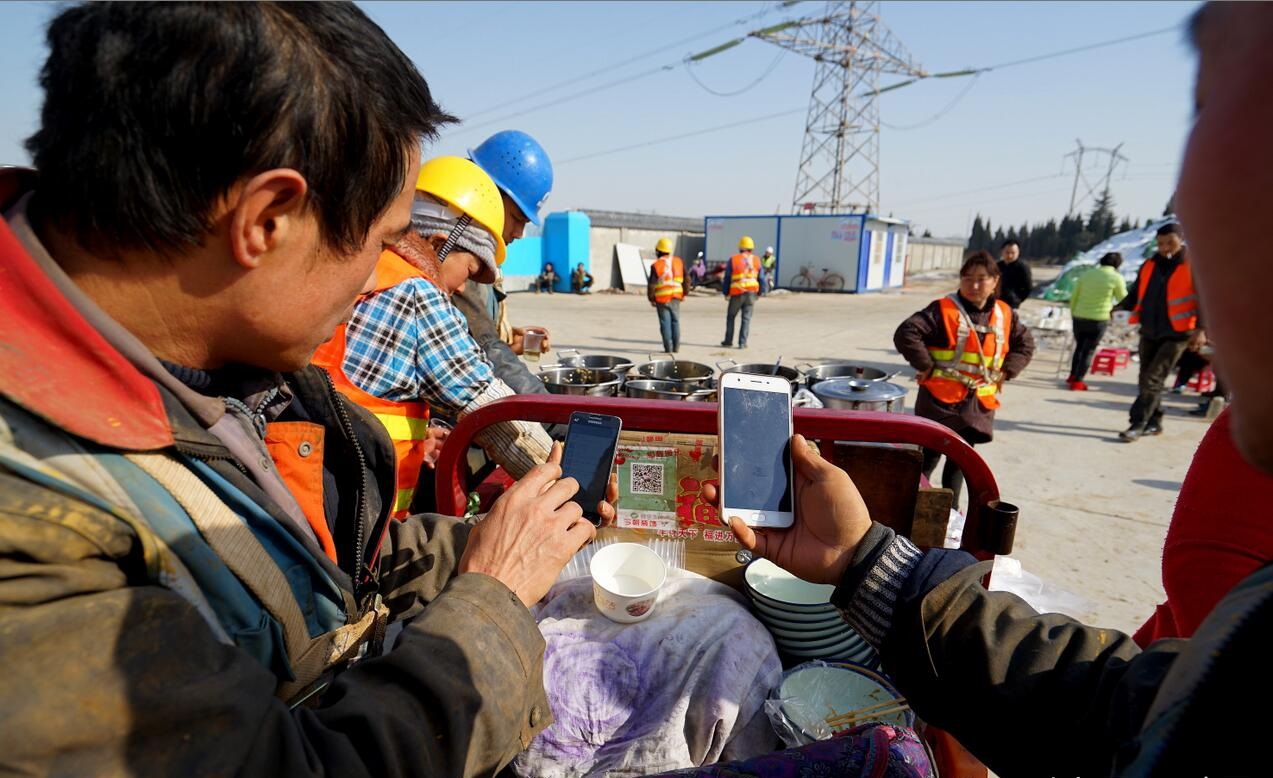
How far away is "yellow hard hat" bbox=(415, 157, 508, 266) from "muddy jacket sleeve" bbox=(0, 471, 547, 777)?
2176mm

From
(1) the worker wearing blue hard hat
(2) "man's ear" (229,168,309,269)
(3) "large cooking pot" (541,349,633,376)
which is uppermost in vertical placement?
(1) the worker wearing blue hard hat

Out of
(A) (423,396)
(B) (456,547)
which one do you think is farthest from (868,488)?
(A) (423,396)

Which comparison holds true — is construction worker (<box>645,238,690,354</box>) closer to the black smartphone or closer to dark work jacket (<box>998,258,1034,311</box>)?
dark work jacket (<box>998,258,1034,311</box>)

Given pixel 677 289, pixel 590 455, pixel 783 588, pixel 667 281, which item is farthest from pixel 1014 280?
pixel 590 455

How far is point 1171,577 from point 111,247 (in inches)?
85.6

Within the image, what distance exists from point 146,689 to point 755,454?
1.31m

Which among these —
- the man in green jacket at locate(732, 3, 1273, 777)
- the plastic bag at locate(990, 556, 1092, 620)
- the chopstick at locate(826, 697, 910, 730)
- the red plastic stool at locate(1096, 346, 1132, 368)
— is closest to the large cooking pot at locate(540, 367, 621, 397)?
the man in green jacket at locate(732, 3, 1273, 777)

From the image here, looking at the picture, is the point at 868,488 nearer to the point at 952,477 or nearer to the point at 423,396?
the point at 423,396

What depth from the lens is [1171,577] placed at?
55.5 inches

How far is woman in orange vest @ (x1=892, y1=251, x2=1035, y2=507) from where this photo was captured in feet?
15.2

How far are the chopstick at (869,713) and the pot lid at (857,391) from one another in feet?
5.18

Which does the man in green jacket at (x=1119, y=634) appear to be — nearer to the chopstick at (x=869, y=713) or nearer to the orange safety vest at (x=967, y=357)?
the chopstick at (x=869, y=713)

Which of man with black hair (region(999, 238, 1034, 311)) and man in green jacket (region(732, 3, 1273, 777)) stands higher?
man with black hair (region(999, 238, 1034, 311))

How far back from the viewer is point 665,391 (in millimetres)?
3146
